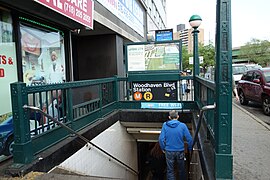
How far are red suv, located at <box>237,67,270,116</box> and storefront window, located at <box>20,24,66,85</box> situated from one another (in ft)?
23.8

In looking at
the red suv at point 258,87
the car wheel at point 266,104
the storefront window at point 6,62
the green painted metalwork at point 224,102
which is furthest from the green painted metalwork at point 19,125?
the car wheel at point 266,104

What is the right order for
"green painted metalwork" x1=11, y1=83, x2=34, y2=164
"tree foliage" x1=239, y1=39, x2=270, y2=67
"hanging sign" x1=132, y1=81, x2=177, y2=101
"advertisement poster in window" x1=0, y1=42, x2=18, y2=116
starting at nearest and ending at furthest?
"green painted metalwork" x1=11, y1=83, x2=34, y2=164
"advertisement poster in window" x1=0, y1=42, x2=18, y2=116
"hanging sign" x1=132, y1=81, x2=177, y2=101
"tree foliage" x1=239, y1=39, x2=270, y2=67

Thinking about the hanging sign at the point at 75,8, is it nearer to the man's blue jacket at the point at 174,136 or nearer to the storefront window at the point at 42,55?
the storefront window at the point at 42,55

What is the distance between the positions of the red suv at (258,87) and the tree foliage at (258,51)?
39.9 meters

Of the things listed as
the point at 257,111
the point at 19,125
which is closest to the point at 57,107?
the point at 19,125

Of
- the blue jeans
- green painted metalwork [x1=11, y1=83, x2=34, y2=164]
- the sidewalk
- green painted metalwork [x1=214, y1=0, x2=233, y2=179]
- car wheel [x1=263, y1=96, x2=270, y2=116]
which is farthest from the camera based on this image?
car wheel [x1=263, y1=96, x2=270, y2=116]

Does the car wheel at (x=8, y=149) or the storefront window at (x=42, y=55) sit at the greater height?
the storefront window at (x=42, y=55)

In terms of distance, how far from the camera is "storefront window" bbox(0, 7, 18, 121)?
13.4 feet

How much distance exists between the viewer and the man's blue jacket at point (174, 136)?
454cm

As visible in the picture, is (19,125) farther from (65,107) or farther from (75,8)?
(75,8)

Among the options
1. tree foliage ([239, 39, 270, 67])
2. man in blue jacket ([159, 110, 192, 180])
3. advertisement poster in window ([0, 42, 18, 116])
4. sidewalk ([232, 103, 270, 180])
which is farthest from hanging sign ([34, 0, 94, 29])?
tree foliage ([239, 39, 270, 67])

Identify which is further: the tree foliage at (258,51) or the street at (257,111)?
the tree foliage at (258,51)

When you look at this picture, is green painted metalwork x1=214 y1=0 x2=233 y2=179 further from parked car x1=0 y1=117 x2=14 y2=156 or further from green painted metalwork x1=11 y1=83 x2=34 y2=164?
parked car x1=0 y1=117 x2=14 y2=156

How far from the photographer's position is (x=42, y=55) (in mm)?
5562
